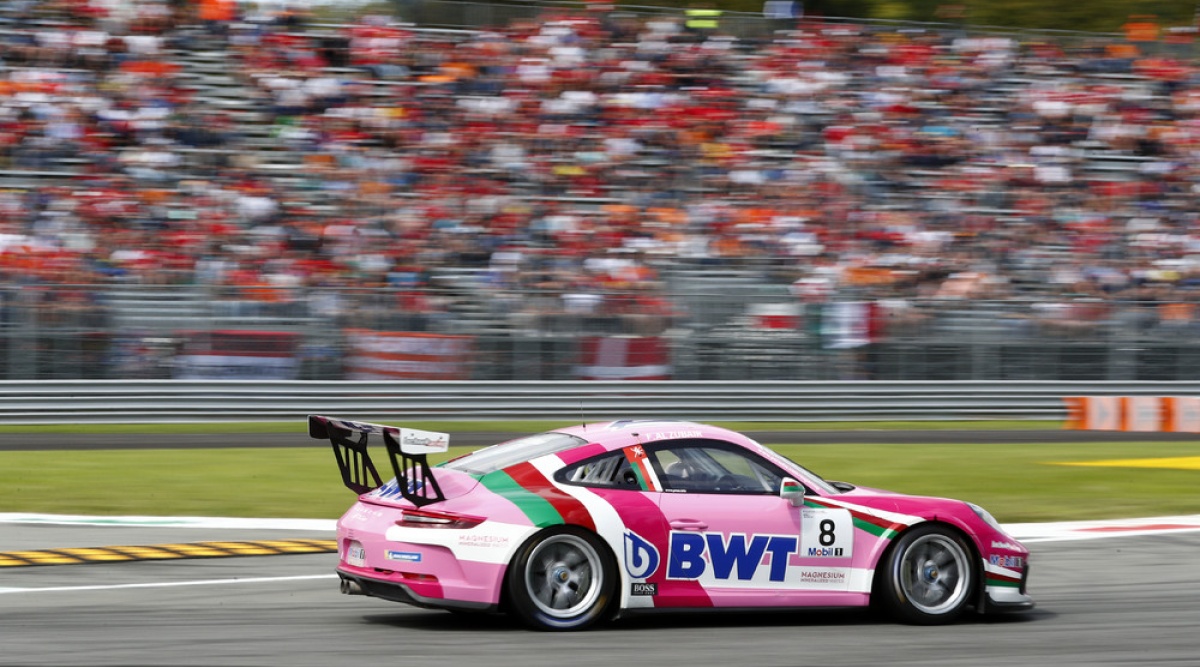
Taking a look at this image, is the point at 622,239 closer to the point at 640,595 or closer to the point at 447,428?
the point at 447,428

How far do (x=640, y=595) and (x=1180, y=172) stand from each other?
1999 cm

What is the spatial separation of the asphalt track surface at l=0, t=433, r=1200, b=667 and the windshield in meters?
0.77

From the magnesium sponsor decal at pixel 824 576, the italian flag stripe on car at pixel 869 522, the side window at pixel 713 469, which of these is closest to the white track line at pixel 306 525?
the italian flag stripe on car at pixel 869 522

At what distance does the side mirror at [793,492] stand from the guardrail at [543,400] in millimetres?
11051

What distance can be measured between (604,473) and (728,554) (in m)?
0.73

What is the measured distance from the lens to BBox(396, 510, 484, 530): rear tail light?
679cm

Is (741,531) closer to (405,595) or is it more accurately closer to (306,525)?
(405,595)

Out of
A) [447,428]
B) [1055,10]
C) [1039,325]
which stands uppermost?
[1055,10]

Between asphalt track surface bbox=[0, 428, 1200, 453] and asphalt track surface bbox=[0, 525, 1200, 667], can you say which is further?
asphalt track surface bbox=[0, 428, 1200, 453]

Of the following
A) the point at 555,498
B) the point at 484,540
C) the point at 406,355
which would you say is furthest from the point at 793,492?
the point at 406,355

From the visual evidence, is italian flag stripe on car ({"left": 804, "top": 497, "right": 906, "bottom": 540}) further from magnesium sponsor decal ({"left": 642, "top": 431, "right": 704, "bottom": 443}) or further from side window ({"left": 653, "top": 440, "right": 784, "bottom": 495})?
magnesium sponsor decal ({"left": 642, "top": 431, "right": 704, "bottom": 443})

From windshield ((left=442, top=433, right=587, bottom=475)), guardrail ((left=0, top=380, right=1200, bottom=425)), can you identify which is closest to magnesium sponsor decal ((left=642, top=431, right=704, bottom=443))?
windshield ((left=442, top=433, right=587, bottom=475))

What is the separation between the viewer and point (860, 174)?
22.5 metres

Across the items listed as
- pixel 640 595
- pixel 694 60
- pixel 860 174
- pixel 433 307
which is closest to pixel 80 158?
pixel 433 307
